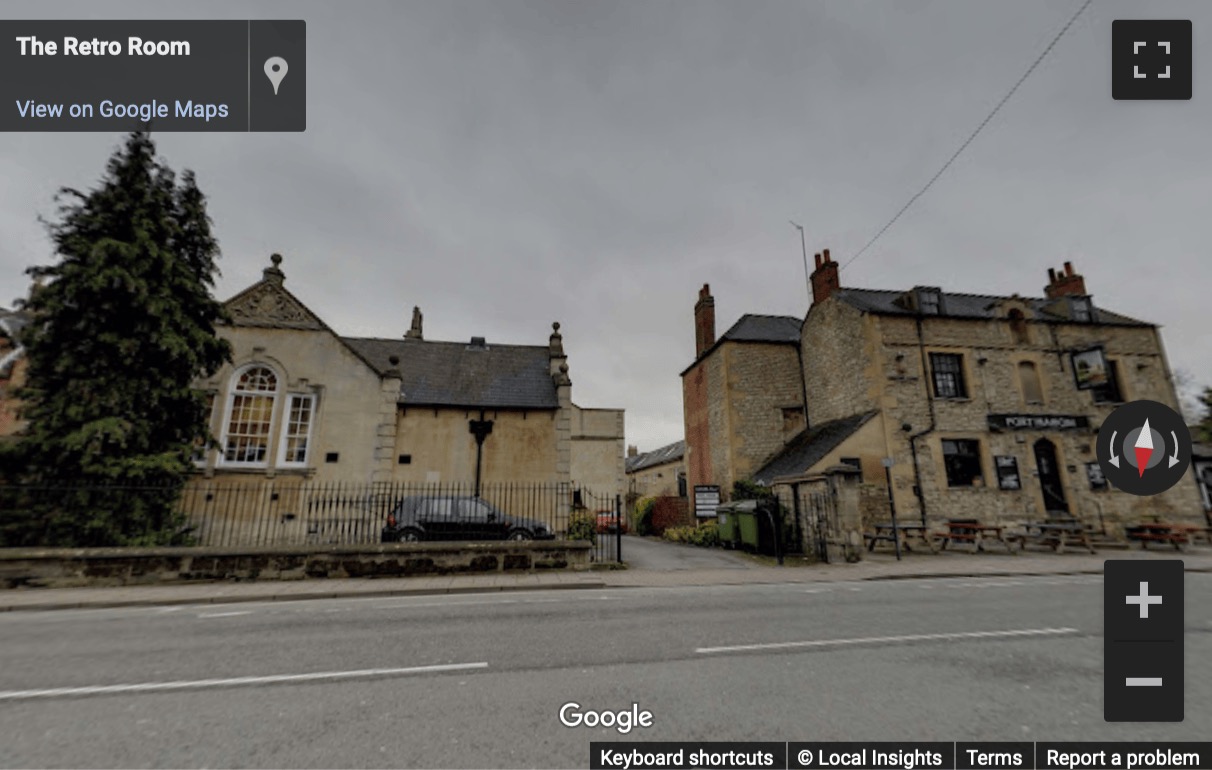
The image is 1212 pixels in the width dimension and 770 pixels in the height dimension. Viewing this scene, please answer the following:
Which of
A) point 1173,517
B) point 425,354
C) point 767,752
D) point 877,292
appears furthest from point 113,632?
point 1173,517

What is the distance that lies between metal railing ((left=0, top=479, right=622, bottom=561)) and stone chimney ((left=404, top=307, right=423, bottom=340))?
12953 mm

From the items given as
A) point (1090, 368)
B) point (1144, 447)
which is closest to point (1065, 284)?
point (1090, 368)

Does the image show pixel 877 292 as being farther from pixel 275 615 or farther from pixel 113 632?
pixel 113 632

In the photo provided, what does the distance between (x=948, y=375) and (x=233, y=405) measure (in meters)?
26.0

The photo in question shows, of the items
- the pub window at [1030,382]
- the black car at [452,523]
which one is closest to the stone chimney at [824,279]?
the pub window at [1030,382]

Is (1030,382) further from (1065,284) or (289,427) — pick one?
(289,427)

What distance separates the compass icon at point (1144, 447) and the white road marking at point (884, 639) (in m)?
3.28

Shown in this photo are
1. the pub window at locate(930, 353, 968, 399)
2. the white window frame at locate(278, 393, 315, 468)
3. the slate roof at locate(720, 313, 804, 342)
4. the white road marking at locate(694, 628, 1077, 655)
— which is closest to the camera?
the white road marking at locate(694, 628, 1077, 655)

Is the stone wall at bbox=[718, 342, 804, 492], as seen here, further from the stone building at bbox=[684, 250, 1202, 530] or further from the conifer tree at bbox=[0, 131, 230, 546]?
the conifer tree at bbox=[0, 131, 230, 546]

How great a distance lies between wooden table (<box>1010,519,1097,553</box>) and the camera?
16.0 m

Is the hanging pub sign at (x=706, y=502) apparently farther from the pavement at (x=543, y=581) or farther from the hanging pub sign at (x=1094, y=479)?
the hanging pub sign at (x=1094, y=479)

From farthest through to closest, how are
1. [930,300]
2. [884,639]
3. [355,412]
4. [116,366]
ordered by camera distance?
[930,300] → [355,412] → [116,366] → [884,639]

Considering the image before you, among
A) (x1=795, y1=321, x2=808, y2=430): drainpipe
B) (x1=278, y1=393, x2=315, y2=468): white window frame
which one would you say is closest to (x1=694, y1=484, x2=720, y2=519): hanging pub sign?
(x1=795, y1=321, x2=808, y2=430): drainpipe

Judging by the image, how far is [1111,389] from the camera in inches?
861
